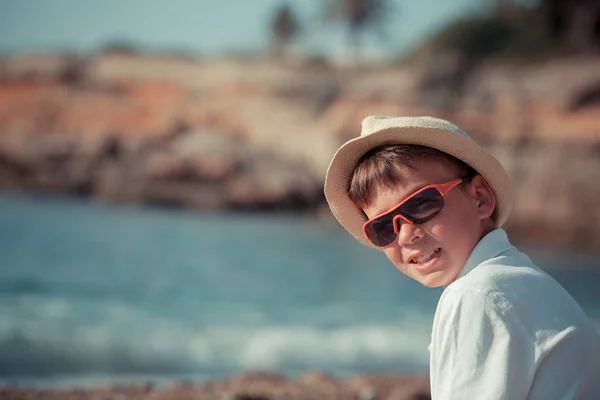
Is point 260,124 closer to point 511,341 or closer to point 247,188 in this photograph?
point 247,188

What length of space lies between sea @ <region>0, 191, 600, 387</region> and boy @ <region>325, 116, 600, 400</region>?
3125 mm

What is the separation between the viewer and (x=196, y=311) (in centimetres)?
812

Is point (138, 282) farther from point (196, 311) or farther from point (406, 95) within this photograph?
point (406, 95)

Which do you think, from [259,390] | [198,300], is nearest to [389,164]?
[259,390]

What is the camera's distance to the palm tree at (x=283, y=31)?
31531mm

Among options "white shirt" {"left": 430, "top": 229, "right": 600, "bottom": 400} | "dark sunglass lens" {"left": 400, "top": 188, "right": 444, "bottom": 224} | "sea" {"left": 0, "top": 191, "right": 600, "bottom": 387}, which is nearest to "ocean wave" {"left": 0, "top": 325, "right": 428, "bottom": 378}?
"sea" {"left": 0, "top": 191, "right": 600, "bottom": 387}

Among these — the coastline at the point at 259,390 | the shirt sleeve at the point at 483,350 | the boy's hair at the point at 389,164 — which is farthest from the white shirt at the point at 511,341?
the coastline at the point at 259,390

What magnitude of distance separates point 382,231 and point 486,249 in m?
0.20

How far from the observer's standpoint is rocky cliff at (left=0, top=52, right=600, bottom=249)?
1777 centimetres

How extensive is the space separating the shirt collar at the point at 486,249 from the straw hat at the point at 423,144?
108 millimetres

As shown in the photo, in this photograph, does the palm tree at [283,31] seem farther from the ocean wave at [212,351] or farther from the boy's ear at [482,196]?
the boy's ear at [482,196]

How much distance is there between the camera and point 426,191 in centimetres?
143

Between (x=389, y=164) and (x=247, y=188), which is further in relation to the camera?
(x=247, y=188)

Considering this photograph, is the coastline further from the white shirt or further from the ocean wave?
the white shirt
